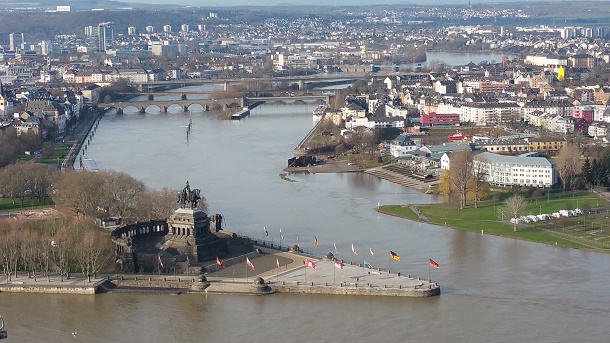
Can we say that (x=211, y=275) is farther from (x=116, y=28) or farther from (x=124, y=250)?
(x=116, y=28)

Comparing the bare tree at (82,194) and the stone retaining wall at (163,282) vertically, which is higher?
the bare tree at (82,194)

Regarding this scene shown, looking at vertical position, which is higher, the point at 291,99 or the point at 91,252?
the point at 91,252

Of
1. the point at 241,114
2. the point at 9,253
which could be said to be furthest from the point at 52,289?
the point at 241,114

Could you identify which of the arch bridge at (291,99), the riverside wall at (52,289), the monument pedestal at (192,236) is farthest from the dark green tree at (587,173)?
the arch bridge at (291,99)

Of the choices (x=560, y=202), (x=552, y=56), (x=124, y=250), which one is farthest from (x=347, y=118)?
(x=552, y=56)

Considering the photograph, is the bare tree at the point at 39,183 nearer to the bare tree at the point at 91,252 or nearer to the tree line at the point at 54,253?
the tree line at the point at 54,253

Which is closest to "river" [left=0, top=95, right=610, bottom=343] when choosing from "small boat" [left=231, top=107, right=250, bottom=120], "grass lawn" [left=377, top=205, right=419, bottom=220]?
"grass lawn" [left=377, top=205, right=419, bottom=220]

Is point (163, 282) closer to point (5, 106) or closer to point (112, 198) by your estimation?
point (112, 198)
